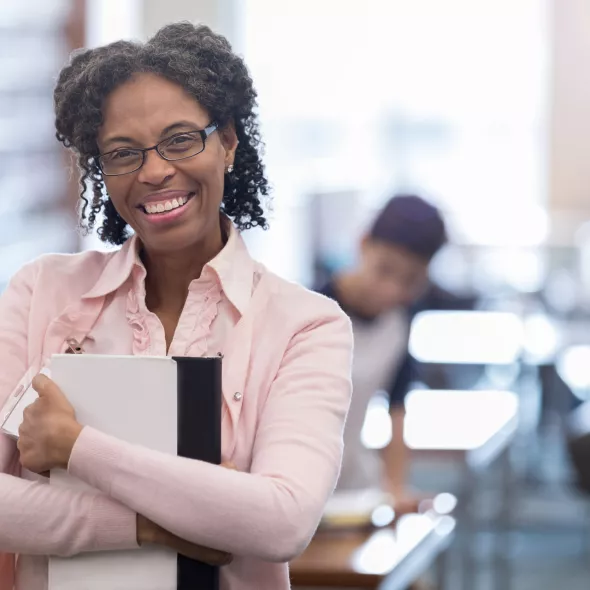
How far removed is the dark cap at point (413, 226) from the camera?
315cm

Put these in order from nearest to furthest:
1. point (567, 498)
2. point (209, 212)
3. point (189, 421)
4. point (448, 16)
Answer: point (189, 421)
point (209, 212)
point (567, 498)
point (448, 16)

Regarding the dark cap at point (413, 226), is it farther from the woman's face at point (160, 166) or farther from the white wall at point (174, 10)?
the white wall at point (174, 10)

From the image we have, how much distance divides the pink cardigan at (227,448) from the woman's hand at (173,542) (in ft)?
0.05

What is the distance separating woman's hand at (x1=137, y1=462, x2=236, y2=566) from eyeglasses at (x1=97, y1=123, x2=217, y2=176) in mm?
434

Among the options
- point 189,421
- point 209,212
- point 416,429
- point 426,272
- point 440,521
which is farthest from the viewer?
point 416,429

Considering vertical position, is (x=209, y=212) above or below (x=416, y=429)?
above

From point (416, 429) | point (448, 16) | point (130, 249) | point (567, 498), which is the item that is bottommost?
point (567, 498)

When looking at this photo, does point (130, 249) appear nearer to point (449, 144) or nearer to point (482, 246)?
point (482, 246)

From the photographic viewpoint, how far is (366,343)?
3330 mm

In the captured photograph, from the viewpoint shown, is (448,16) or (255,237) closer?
(255,237)

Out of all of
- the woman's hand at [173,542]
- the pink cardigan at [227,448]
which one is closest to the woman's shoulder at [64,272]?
the pink cardigan at [227,448]

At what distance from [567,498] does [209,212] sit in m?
5.80

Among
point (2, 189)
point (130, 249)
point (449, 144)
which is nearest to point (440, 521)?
point (130, 249)

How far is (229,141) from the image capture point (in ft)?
5.49
